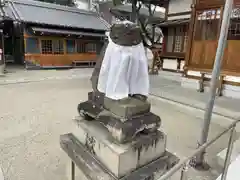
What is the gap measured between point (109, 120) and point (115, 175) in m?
0.40

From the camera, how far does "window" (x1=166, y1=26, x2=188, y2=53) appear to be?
429 inches

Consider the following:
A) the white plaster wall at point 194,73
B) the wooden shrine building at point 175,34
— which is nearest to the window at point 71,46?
the wooden shrine building at point 175,34

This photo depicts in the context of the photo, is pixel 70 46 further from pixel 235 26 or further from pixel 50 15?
pixel 235 26

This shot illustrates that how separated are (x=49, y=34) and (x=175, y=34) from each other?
26.9 feet

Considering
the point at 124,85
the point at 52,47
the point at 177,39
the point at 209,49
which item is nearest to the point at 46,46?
the point at 52,47

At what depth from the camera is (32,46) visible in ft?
37.9

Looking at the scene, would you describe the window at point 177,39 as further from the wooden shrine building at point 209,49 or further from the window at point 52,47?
the window at point 52,47

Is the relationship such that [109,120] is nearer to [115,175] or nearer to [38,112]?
[115,175]

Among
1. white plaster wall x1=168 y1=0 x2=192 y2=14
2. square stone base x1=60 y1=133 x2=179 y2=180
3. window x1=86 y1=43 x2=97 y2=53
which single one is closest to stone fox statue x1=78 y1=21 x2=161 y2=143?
square stone base x1=60 y1=133 x2=179 y2=180

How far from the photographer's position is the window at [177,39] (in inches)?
429

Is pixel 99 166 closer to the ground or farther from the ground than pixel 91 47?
closer to the ground

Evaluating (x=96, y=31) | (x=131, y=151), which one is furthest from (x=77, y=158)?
(x=96, y=31)

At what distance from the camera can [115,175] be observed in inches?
51.4

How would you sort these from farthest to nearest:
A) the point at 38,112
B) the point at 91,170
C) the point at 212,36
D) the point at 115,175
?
1. the point at 212,36
2. the point at 38,112
3. the point at 91,170
4. the point at 115,175
